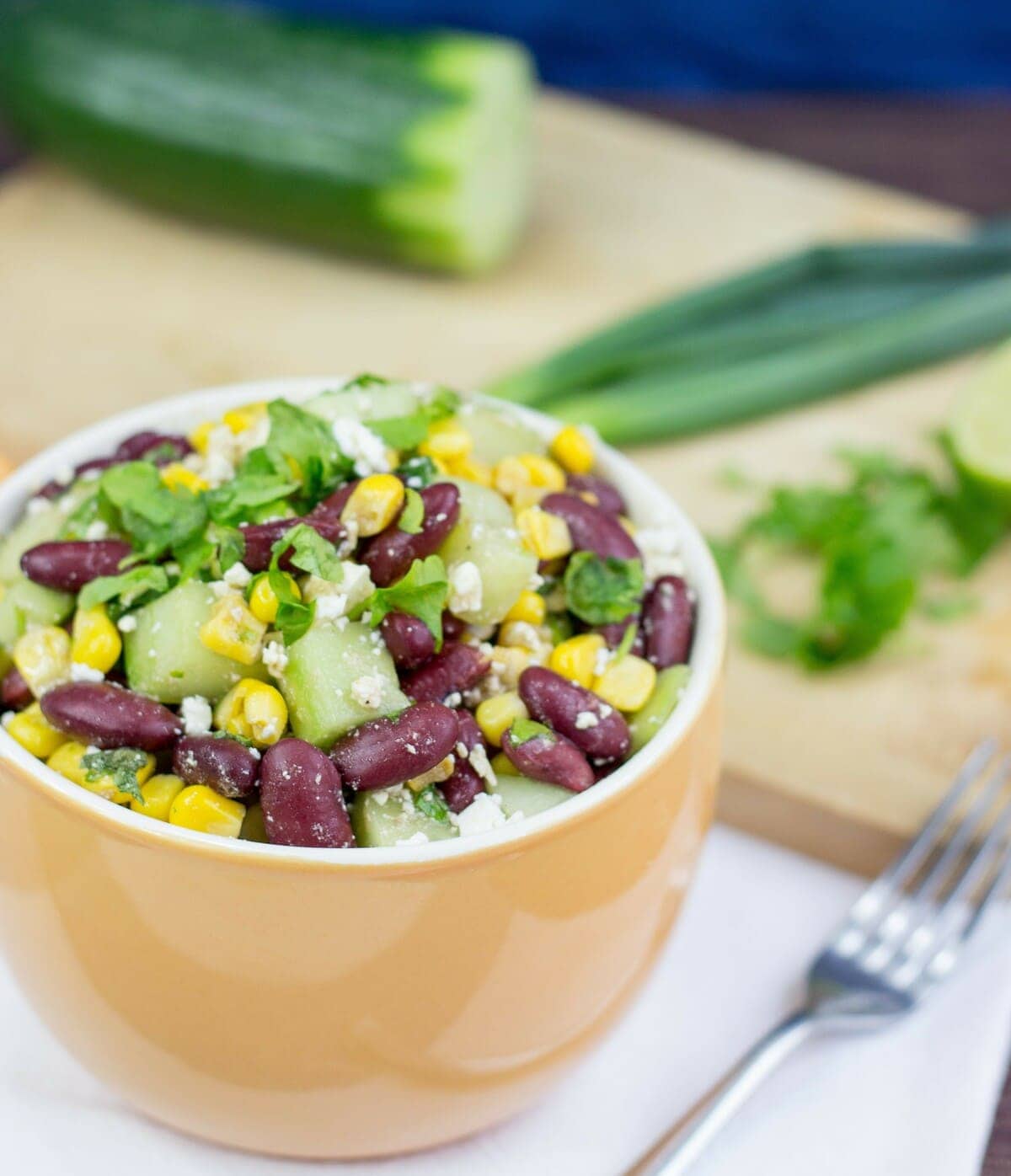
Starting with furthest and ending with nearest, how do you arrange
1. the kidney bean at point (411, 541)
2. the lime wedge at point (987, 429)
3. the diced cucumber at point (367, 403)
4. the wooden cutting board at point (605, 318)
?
the lime wedge at point (987, 429) < the wooden cutting board at point (605, 318) < the diced cucumber at point (367, 403) < the kidney bean at point (411, 541)

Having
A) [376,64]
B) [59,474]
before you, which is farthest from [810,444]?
[59,474]

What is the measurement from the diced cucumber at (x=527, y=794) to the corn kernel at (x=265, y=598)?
27 cm

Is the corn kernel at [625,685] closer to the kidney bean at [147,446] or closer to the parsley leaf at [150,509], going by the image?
the parsley leaf at [150,509]

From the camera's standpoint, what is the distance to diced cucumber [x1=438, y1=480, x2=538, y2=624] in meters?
1.55

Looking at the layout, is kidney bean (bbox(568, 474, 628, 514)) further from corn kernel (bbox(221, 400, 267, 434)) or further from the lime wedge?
the lime wedge

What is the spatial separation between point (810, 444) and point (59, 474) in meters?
1.75

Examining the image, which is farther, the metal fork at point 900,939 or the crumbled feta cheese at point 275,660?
the metal fork at point 900,939

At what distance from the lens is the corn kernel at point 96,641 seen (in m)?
1.50

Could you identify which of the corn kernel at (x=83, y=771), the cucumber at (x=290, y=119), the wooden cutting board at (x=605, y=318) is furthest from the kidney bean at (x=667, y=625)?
the cucumber at (x=290, y=119)

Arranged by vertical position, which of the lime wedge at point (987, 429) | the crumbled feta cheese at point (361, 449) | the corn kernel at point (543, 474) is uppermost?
the crumbled feta cheese at point (361, 449)

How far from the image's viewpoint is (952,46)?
213 inches

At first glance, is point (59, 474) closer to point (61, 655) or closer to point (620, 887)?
point (61, 655)

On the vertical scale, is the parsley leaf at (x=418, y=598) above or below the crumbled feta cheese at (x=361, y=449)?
below

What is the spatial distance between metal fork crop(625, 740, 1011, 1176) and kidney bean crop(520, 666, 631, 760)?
471 mm
